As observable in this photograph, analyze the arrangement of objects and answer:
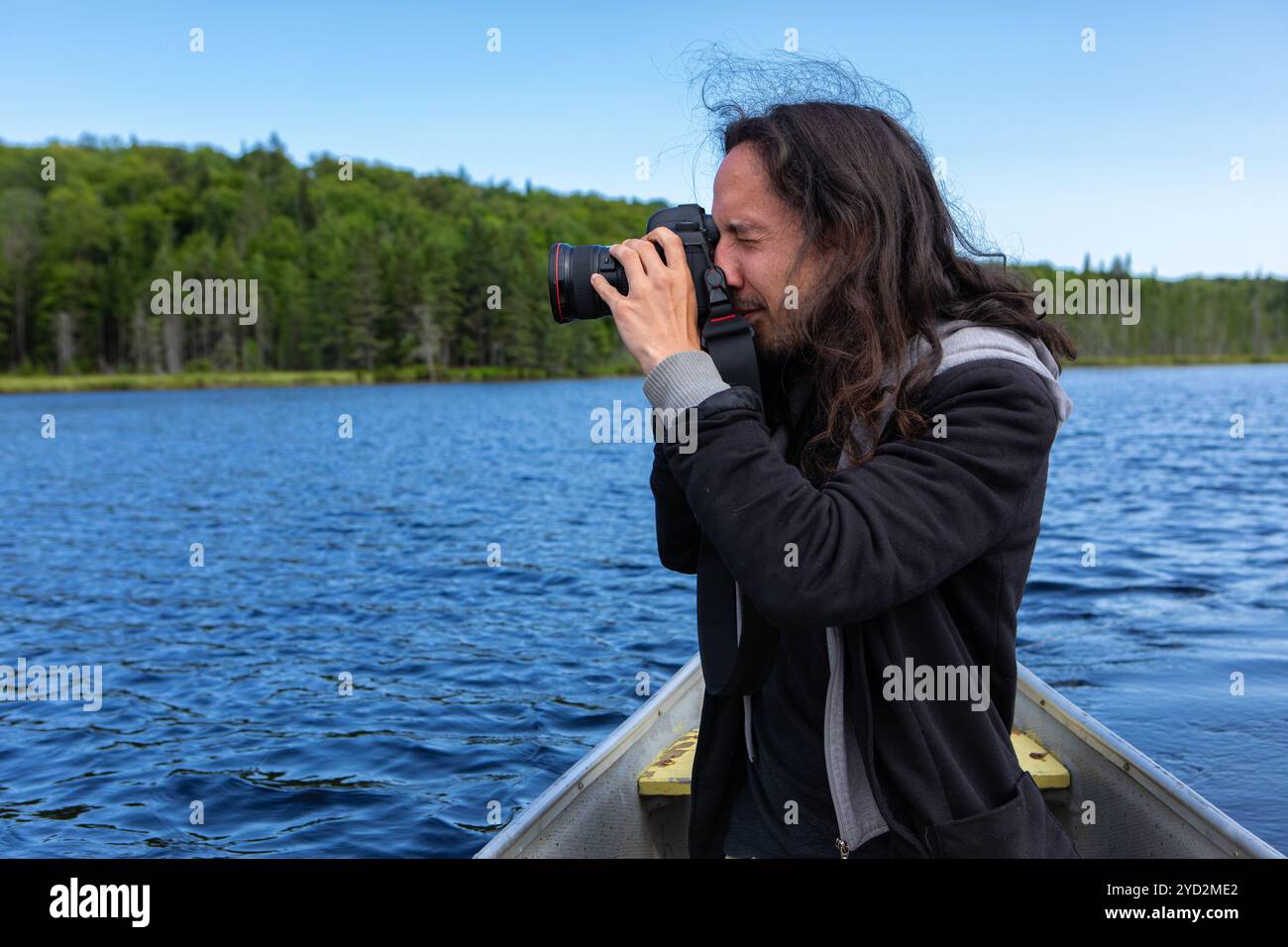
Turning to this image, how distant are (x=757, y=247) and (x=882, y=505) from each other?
0.58m

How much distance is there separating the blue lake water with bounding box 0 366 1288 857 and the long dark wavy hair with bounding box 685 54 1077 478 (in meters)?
4.93

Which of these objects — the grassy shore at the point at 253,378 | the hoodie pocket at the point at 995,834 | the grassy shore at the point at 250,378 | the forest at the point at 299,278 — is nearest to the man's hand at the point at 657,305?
the hoodie pocket at the point at 995,834

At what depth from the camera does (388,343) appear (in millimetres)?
95312

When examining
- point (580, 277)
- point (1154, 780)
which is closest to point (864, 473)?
point (580, 277)

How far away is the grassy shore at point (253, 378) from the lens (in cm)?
8206

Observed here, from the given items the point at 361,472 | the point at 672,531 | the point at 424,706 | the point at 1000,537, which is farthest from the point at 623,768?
the point at 361,472

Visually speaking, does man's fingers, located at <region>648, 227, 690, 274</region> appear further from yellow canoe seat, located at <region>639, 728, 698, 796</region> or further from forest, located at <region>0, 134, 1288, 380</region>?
forest, located at <region>0, 134, 1288, 380</region>

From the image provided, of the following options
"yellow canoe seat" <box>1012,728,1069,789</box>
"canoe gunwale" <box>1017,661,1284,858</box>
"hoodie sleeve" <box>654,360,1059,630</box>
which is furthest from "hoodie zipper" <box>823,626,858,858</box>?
"yellow canoe seat" <box>1012,728,1069,789</box>

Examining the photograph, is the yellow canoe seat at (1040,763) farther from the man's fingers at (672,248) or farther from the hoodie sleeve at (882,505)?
the man's fingers at (672,248)

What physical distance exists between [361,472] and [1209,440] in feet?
81.0

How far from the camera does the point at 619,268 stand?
86.1 inches

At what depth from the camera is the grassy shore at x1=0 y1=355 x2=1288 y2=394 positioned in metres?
82.1

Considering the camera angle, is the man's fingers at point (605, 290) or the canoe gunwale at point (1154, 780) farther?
the canoe gunwale at point (1154, 780)

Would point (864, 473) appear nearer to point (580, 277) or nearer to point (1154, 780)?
point (580, 277)
